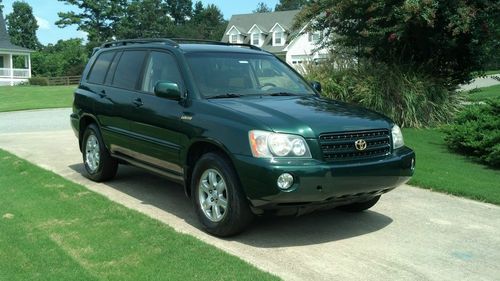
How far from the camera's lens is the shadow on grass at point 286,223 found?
553 cm

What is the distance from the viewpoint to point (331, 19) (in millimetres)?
14914

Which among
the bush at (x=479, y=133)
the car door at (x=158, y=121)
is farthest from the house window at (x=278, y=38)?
the car door at (x=158, y=121)

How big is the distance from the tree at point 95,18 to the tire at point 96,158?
234 feet

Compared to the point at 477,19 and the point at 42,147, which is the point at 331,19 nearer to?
the point at 477,19

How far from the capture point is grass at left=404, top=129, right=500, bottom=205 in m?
7.51

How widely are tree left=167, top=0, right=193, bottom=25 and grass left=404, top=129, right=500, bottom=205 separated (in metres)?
104

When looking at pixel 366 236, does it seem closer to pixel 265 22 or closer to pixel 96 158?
pixel 96 158

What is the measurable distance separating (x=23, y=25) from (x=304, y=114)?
11358 cm

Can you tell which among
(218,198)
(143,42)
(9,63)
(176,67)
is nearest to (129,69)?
(143,42)

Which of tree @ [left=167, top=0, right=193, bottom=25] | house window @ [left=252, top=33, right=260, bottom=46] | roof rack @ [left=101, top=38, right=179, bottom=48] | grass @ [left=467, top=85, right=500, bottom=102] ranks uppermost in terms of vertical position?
tree @ [left=167, top=0, right=193, bottom=25]

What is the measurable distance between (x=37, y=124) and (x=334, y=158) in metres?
13.7

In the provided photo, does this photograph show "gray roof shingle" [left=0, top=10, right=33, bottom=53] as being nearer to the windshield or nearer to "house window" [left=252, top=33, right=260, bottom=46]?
"house window" [left=252, top=33, right=260, bottom=46]

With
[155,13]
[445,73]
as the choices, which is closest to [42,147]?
[445,73]

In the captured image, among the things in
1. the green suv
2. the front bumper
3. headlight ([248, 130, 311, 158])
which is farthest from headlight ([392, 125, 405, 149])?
headlight ([248, 130, 311, 158])
